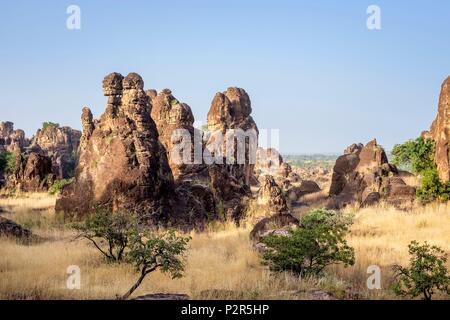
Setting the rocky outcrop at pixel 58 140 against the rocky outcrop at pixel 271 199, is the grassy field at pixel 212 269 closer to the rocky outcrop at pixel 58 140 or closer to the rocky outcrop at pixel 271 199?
the rocky outcrop at pixel 271 199

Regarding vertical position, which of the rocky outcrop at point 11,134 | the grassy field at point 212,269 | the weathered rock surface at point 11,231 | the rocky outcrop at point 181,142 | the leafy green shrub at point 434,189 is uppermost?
the rocky outcrop at point 11,134

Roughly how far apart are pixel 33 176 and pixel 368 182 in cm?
2642

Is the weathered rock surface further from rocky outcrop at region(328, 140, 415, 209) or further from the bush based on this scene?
rocky outcrop at region(328, 140, 415, 209)

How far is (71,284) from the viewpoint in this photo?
9.47 meters

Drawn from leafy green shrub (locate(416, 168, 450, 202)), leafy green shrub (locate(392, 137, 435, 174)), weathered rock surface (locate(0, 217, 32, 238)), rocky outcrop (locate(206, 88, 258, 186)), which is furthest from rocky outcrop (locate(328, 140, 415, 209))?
weathered rock surface (locate(0, 217, 32, 238))

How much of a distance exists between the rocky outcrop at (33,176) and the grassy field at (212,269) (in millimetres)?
21213

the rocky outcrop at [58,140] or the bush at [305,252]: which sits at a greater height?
the rocky outcrop at [58,140]

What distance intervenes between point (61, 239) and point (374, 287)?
1002 centimetres

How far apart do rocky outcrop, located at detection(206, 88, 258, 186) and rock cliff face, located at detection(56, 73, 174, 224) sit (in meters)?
11.1

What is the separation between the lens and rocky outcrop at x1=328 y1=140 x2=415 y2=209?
2502cm

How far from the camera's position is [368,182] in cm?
2978

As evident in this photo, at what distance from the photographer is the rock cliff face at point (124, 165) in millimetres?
18031

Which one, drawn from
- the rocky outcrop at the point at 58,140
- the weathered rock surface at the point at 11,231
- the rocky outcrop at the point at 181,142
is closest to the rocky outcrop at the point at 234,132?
the rocky outcrop at the point at 181,142
